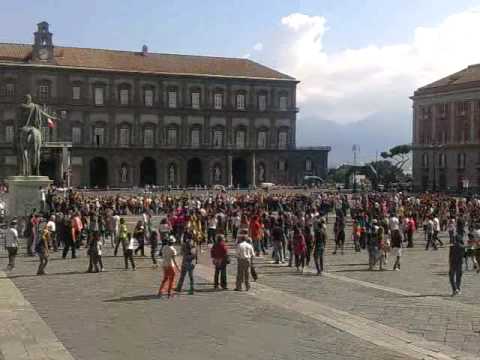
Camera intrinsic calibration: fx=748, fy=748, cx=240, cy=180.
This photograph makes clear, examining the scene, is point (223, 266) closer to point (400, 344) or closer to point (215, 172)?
point (400, 344)

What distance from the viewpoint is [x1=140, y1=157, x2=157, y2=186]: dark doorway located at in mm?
74875

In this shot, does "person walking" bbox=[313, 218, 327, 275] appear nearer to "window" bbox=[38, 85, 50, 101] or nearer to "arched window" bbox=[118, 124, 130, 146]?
"window" bbox=[38, 85, 50, 101]

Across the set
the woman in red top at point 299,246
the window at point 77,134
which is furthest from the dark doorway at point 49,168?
the woman in red top at point 299,246

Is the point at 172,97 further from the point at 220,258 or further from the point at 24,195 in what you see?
the point at 220,258

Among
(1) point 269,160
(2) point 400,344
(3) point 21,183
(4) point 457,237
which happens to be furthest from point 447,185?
(2) point 400,344

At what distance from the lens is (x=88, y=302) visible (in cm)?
1389

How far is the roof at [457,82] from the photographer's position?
72.4m

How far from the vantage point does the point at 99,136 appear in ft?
238

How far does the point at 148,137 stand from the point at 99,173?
6.01 metres

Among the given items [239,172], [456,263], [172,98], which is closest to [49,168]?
[172,98]

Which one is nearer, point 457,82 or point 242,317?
point 242,317

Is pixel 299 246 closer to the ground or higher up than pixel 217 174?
closer to the ground

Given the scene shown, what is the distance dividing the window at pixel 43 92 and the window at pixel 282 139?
79.2 ft

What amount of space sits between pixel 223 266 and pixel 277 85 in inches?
2526
